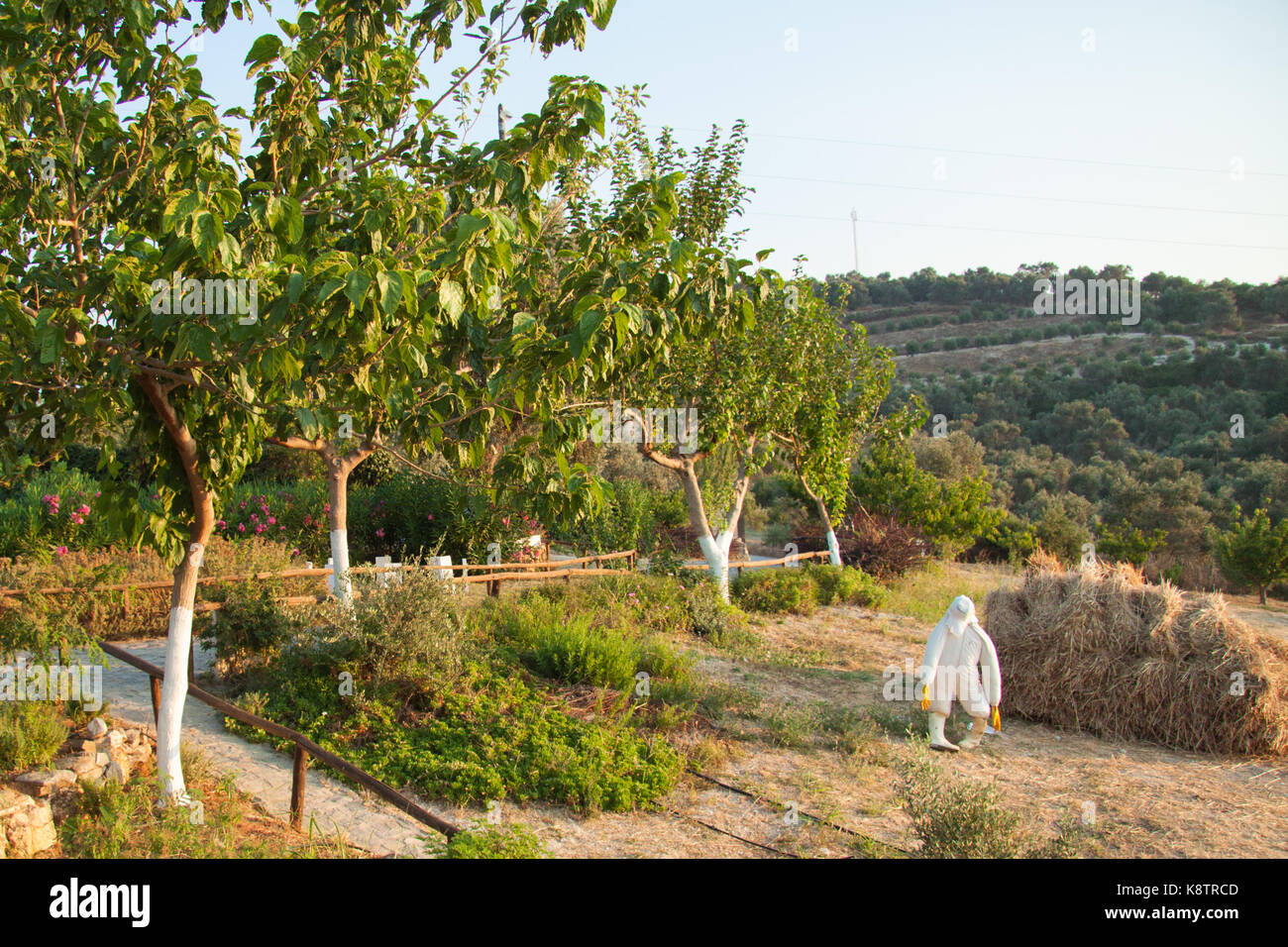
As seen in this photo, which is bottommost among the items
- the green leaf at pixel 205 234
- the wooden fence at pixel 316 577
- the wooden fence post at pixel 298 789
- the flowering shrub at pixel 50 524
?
the wooden fence post at pixel 298 789

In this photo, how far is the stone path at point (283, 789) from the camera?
5.37 metres

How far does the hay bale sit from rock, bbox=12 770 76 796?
8274 millimetres

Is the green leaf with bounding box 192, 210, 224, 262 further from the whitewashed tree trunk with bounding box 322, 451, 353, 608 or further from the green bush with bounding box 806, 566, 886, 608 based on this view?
the green bush with bounding box 806, 566, 886, 608

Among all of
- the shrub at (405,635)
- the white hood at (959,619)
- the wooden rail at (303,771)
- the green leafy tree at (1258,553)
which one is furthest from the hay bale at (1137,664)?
the green leafy tree at (1258,553)

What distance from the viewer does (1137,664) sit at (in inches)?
334

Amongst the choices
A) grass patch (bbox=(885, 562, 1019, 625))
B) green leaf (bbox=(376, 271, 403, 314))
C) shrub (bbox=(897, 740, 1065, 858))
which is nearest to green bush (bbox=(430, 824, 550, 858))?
shrub (bbox=(897, 740, 1065, 858))

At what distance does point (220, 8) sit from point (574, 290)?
2.63 metres

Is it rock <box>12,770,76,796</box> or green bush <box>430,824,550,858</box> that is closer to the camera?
green bush <box>430,824,550,858</box>

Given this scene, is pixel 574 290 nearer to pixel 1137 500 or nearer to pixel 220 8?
pixel 220 8

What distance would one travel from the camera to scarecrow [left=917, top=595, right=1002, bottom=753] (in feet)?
26.1

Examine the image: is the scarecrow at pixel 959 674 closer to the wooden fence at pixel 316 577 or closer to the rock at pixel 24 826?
the wooden fence at pixel 316 577

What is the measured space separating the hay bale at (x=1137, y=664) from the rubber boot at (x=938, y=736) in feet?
5.07

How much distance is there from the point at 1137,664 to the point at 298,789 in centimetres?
764
